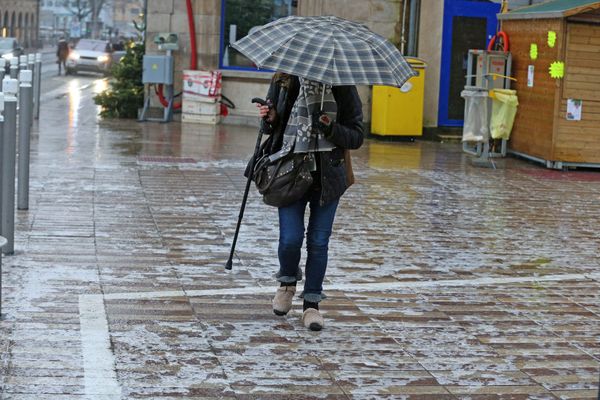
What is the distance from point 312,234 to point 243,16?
46.9 feet

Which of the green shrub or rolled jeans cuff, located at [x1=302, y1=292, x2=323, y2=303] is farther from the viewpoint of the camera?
the green shrub

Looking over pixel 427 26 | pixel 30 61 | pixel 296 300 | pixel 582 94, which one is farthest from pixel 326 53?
pixel 427 26

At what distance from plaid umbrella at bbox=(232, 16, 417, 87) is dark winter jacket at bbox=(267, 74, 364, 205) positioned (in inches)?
11.4

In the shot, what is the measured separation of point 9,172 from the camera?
311 inches

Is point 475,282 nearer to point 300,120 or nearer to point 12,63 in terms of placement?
point 300,120

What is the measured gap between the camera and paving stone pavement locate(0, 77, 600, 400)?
550 cm

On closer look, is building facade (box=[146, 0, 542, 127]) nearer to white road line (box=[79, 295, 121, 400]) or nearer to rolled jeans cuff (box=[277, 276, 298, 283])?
rolled jeans cuff (box=[277, 276, 298, 283])

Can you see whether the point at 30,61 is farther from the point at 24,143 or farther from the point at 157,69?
the point at 24,143

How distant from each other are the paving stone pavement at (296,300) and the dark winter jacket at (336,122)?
822 millimetres

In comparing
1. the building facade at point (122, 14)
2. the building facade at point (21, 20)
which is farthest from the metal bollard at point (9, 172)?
the building facade at point (122, 14)

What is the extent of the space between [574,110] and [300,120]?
9.11 meters

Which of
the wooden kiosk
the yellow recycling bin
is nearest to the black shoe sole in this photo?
the wooden kiosk

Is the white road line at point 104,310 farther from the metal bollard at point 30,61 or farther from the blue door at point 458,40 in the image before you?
the blue door at point 458,40

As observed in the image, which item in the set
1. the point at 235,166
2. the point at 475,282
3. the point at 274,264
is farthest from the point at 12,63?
the point at 475,282
